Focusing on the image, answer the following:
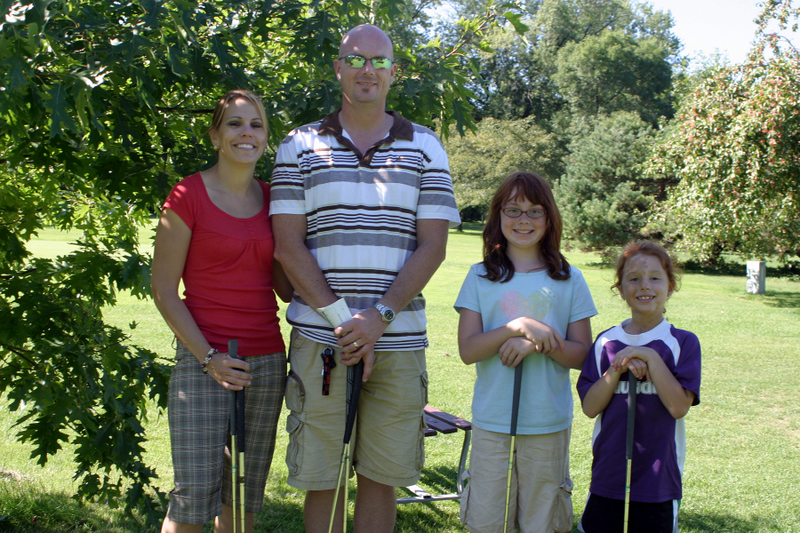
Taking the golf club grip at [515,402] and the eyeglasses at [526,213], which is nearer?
the golf club grip at [515,402]

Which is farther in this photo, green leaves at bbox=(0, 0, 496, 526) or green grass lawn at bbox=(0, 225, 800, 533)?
green grass lawn at bbox=(0, 225, 800, 533)

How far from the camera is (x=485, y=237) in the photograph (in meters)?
3.23

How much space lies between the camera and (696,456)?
19.8ft

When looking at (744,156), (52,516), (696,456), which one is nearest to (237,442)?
(52,516)

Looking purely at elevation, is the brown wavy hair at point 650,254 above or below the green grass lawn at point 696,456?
above

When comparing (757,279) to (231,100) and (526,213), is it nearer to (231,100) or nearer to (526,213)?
(526,213)

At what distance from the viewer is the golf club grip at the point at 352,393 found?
2.79 meters

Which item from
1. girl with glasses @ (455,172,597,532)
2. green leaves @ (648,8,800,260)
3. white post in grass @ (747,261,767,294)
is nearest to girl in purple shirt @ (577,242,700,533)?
girl with glasses @ (455,172,597,532)

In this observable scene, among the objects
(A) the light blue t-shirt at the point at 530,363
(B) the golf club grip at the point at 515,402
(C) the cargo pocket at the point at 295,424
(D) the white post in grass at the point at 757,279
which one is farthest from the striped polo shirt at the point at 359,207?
(D) the white post in grass at the point at 757,279

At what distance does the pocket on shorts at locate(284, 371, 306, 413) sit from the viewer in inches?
115

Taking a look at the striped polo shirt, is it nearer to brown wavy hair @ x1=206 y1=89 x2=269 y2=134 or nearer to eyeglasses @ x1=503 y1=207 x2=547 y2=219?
brown wavy hair @ x1=206 y1=89 x2=269 y2=134

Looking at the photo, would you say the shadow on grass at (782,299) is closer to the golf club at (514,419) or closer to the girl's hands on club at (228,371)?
the golf club at (514,419)

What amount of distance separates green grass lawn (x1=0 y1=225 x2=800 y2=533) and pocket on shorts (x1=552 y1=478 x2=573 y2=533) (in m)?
1.57

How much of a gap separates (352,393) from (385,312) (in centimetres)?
35
